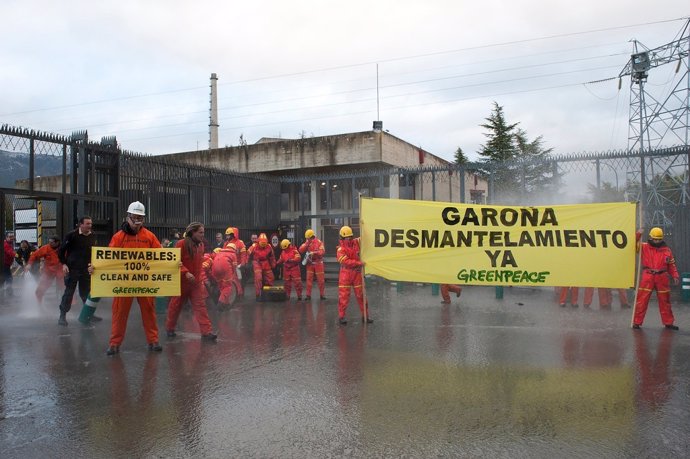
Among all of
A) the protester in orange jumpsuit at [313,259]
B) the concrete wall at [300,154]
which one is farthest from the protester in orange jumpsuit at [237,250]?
the concrete wall at [300,154]

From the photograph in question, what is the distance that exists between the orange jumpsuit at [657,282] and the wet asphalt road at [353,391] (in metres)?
0.32

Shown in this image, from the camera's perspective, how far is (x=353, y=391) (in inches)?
203

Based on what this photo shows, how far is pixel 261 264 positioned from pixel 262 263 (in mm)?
36

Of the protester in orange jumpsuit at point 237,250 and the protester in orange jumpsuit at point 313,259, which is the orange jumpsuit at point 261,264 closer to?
the protester in orange jumpsuit at point 237,250

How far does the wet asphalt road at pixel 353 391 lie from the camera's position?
3.91 meters

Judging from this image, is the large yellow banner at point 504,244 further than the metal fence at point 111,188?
No

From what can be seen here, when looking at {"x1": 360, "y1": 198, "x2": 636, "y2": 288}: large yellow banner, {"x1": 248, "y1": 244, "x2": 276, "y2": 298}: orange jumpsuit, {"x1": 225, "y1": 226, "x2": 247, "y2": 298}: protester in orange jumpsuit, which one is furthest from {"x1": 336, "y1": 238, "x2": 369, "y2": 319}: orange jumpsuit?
{"x1": 248, "y1": 244, "x2": 276, "y2": 298}: orange jumpsuit

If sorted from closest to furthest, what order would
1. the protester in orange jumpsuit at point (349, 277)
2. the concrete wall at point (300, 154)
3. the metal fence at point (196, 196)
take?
the protester in orange jumpsuit at point (349, 277) < the metal fence at point (196, 196) < the concrete wall at point (300, 154)

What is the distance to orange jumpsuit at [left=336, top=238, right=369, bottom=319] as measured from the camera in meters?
9.07

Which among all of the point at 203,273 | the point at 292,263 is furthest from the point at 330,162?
the point at 203,273

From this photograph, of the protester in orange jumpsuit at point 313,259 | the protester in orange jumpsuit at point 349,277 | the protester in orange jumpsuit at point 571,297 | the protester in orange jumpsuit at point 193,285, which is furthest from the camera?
the protester in orange jumpsuit at point 313,259

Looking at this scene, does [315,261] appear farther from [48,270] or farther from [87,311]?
[48,270]

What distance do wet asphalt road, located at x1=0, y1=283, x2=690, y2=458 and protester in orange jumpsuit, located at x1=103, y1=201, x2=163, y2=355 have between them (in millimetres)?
199

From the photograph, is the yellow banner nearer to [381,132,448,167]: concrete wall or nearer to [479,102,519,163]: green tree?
[381,132,448,167]: concrete wall
